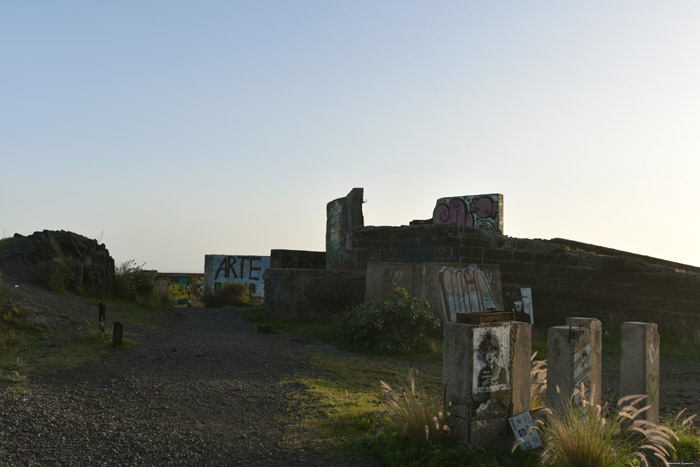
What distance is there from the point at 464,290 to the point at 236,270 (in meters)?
18.4

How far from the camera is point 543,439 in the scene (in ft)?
13.2

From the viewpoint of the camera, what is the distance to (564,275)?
41.1 feet

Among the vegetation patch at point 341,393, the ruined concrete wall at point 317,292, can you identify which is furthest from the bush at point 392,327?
the ruined concrete wall at point 317,292

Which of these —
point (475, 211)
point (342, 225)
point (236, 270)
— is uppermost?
point (475, 211)

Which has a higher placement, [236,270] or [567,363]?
[236,270]

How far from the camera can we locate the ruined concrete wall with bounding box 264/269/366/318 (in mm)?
11742

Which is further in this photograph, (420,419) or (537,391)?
(537,391)

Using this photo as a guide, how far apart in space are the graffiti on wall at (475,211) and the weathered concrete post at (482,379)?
580 inches

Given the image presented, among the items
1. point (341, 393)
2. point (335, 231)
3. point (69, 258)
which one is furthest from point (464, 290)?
point (69, 258)

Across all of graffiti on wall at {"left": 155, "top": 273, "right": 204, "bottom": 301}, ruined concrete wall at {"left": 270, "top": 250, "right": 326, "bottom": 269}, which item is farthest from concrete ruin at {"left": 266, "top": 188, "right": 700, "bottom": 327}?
graffiti on wall at {"left": 155, "top": 273, "right": 204, "bottom": 301}

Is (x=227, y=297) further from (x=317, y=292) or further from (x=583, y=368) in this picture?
(x=583, y=368)

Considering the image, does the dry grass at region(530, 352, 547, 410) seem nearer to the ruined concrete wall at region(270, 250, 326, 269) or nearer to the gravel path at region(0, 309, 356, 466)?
the gravel path at region(0, 309, 356, 466)

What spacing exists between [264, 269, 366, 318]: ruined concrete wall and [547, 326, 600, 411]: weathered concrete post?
299 inches

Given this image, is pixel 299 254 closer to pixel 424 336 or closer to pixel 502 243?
pixel 502 243
